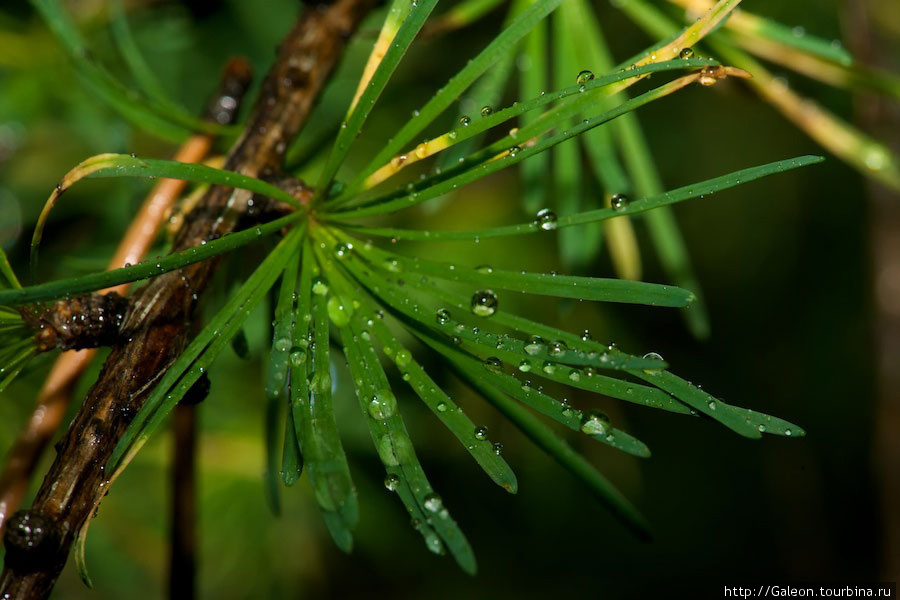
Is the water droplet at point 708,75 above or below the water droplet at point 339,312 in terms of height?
above

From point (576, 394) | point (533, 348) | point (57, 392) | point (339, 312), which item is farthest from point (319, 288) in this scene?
point (576, 394)

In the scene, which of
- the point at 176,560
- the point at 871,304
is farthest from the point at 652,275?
the point at 176,560

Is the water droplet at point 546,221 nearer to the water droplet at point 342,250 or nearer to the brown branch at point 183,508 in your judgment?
the water droplet at point 342,250

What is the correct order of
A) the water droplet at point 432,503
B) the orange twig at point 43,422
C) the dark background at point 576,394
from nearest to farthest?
the water droplet at point 432,503 < the orange twig at point 43,422 < the dark background at point 576,394

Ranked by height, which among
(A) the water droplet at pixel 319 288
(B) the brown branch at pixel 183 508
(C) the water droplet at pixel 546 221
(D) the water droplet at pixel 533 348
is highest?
(C) the water droplet at pixel 546 221

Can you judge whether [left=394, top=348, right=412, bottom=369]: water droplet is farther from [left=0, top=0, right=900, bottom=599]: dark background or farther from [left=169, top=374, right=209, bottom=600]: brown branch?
[left=0, top=0, right=900, bottom=599]: dark background

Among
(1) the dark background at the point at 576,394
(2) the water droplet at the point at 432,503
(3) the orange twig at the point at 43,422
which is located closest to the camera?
(2) the water droplet at the point at 432,503

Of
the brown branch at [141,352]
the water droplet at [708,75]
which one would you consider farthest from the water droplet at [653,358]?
the brown branch at [141,352]
